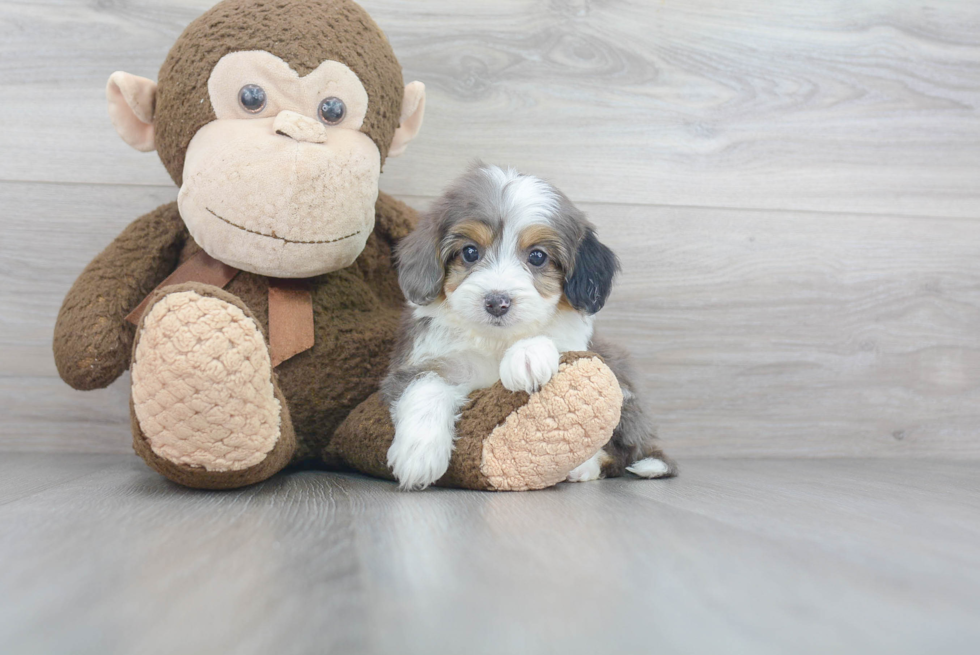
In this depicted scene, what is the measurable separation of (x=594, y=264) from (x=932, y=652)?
92 centimetres

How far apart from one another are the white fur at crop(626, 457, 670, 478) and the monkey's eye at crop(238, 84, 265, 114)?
107cm

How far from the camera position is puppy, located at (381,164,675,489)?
4.31 ft

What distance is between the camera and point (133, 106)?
1.47 meters

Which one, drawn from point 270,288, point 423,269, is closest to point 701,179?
point 423,269

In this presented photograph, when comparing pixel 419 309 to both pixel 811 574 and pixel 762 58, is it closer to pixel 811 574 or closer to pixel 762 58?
pixel 811 574

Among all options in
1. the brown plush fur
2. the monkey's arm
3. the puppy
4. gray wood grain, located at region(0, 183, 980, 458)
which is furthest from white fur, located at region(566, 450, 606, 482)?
the monkey's arm

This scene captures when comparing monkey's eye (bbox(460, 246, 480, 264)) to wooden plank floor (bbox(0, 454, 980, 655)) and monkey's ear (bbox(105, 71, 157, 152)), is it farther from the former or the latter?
monkey's ear (bbox(105, 71, 157, 152))

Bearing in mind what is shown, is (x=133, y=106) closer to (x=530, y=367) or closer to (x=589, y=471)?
(x=530, y=367)

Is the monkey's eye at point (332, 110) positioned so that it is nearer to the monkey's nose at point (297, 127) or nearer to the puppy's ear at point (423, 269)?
the monkey's nose at point (297, 127)

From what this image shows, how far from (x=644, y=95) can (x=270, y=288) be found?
1217 mm

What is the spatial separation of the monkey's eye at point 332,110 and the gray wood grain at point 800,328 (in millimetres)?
849

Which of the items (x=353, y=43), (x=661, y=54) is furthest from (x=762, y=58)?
(x=353, y=43)

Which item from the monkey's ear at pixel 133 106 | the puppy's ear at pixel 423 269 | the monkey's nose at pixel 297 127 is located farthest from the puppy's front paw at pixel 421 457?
the monkey's ear at pixel 133 106

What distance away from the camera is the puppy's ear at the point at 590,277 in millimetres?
1436
